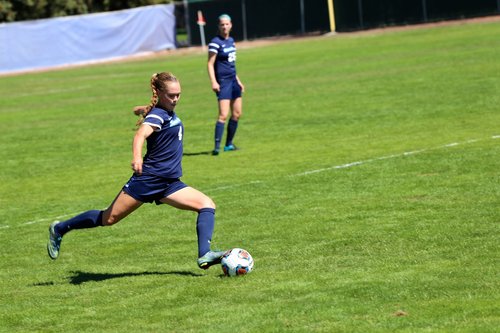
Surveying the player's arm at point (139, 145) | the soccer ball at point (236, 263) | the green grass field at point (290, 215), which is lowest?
the green grass field at point (290, 215)

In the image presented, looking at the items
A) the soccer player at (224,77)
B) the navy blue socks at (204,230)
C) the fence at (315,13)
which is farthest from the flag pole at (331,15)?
the navy blue socks at (204,230)

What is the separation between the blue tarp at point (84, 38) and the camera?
5025 centimetres

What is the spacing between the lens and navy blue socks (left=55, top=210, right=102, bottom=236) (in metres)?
10.4

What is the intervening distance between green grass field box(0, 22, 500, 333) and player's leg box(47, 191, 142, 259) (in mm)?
380

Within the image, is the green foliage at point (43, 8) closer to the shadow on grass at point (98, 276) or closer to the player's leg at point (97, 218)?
the player's leg at point (97, 218)

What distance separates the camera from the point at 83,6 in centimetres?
6556

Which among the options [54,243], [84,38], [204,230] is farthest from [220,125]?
[84,38]

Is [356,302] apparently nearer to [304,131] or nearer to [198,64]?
[304,131]

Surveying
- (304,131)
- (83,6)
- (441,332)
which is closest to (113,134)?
(304,131)

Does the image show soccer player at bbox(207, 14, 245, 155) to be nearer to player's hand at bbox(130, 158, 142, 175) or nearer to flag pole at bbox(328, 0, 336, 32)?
player's hand at bbox(130, 158, 142, 175)

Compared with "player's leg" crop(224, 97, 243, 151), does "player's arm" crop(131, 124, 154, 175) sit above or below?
above

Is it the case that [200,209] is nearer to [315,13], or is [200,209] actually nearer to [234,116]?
[234,116]

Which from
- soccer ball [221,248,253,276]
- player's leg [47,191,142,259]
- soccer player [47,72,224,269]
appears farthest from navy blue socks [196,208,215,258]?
player's leg [47,191,142,259]

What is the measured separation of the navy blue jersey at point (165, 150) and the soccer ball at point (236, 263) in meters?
1.00
